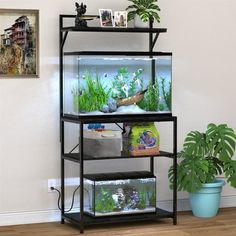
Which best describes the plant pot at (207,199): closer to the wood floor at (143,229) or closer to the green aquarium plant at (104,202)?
the wood floor at (143,229)

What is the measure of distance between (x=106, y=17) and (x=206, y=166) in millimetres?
1415

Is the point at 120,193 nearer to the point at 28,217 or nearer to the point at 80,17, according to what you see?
the point at 28,217

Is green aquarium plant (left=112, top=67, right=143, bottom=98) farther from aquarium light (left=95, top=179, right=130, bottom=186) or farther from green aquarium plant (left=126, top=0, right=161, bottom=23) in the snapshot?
aquarium light (left=95, top=179, right=130, bottom=186)

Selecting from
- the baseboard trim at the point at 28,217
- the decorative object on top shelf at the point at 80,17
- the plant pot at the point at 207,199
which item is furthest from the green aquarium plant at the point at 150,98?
the baseboard trim at the point at 28,217

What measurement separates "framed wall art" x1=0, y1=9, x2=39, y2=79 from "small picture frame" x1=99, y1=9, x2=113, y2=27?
1.69 ft

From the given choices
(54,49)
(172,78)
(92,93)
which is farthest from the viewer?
(172,78)

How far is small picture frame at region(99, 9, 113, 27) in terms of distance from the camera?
5089mm

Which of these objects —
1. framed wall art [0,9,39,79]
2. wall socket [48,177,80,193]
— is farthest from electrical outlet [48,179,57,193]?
framed wall art [0,9,39,79]

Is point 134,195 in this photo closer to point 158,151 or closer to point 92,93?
point 158,151

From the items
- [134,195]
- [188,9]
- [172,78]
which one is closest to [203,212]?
[134,195]

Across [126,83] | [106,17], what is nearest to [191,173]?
[126,83]

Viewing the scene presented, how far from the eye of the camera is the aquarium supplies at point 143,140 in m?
5.15

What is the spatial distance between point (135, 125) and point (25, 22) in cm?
117

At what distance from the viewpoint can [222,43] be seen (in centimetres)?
584
